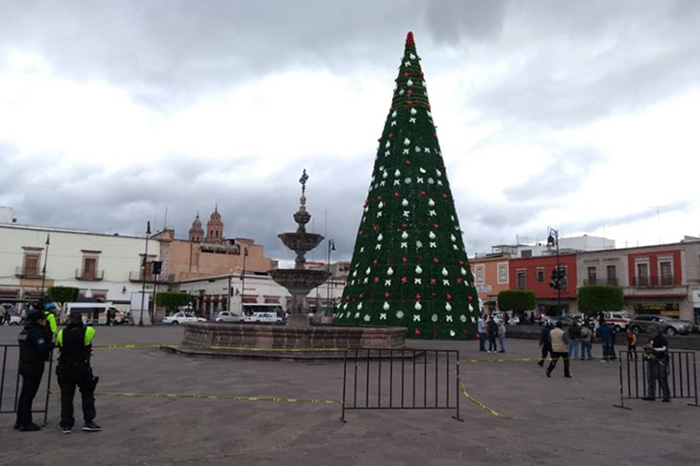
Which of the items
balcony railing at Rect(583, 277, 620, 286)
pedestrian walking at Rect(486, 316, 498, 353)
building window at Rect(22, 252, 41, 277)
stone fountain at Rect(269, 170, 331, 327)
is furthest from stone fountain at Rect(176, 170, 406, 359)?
building window at Rect(22, 252, 41, 277)

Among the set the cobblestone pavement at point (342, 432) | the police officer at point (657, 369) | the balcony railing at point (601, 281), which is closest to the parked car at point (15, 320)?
the cobblestone pavement at point (342, 432)

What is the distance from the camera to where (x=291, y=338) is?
14.3 meters

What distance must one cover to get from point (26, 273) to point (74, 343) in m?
48.8

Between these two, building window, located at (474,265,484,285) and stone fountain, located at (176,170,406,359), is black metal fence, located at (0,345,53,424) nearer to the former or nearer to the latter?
stone fountain, located at (176,170,406,359)

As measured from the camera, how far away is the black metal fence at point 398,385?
24.4ft

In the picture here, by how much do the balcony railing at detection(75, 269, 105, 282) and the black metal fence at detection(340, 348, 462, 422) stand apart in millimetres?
43013

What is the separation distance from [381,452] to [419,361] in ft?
29.3

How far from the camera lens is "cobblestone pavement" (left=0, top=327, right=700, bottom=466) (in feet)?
17.3

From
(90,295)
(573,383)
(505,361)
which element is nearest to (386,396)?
(573,383)

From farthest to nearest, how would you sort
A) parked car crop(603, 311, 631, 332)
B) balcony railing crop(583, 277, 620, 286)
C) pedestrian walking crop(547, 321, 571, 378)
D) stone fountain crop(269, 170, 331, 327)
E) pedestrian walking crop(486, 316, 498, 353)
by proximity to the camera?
balcony railing crop(583, 277, 620, 286), parked car crop(603, 311, 631, 332), pedestrian walking crop(486, 316, 498, 353), stone fountain crop(269, 170, 331, 327), pedestrian walking crop(547, 321, 571, 378)

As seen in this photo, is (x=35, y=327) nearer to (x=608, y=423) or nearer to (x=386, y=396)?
(x=386, y=396)

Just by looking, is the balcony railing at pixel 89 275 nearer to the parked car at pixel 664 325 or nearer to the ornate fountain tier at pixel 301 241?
the ornate fountain tier at pixel 301 241

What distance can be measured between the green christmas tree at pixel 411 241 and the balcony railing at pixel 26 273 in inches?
1443

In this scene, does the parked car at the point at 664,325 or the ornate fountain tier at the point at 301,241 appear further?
the parked car at the point at 664,325
